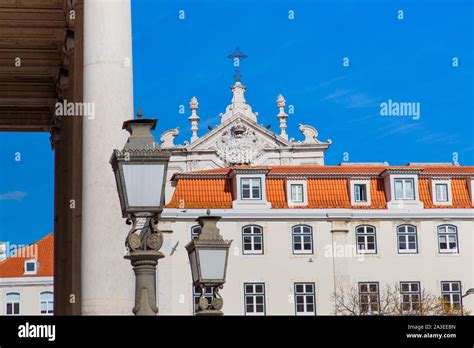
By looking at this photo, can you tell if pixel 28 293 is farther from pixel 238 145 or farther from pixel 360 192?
pixel 238 145

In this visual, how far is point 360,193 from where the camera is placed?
99750mm

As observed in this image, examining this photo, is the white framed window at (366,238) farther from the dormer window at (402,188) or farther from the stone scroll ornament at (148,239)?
the stone scroll ornament at (148,239)

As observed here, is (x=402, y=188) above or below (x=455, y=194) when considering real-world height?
above

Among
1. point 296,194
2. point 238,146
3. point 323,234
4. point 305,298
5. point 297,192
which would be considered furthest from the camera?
point 238,146

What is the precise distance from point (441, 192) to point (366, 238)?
25.4 ft

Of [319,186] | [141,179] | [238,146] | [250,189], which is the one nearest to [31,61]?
[141,179]

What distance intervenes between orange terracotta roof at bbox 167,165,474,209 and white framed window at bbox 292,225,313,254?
204 cm

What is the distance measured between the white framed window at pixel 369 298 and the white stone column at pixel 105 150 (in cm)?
6974

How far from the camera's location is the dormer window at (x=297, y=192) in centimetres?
9738

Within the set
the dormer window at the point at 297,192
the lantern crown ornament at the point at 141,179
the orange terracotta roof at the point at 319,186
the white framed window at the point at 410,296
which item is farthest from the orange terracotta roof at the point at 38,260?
the lantern crown ornament at the point at 141,179

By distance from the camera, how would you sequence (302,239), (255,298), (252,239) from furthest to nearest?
(302,239)
(252,239)
(255,298)
